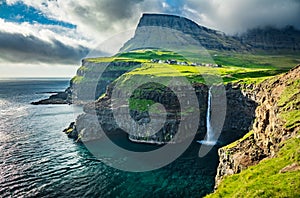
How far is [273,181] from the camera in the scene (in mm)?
25594

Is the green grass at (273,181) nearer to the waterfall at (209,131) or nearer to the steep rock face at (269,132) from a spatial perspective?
the steep rock face at (269,132)

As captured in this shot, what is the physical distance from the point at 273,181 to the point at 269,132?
64.9 feet

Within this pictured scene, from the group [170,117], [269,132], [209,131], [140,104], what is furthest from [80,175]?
[209,131]

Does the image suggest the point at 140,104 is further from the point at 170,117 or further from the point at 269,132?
the point at 269,132

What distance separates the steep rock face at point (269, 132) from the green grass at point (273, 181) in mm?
5713

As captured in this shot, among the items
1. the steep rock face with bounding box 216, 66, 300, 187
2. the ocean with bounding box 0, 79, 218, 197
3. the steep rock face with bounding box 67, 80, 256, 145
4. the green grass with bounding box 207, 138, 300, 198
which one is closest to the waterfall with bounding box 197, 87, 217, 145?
the steep rock face with bounding box 67, 80, 256, 145

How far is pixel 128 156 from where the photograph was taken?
9688 cm

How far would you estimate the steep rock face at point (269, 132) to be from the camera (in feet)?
129

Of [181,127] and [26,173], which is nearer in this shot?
[26,173]

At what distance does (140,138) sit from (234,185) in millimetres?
85418

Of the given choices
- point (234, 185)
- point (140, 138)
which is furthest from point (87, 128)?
point (234, 185)

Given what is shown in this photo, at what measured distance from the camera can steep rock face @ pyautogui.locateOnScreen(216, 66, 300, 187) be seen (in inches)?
1553

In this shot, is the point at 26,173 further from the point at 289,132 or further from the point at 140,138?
the point at 289,132

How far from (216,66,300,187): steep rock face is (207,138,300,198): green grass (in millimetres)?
5713
